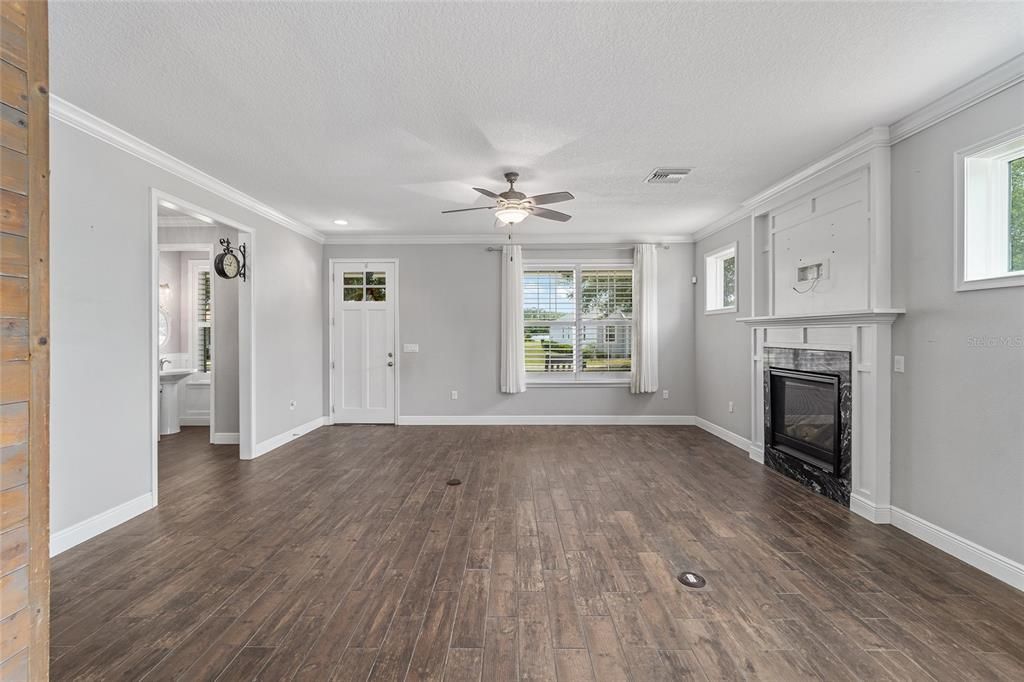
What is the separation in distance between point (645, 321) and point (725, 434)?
5.86 ft

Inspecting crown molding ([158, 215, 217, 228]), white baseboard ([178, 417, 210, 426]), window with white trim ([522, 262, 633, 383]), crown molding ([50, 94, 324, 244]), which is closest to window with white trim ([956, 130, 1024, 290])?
window with white trim ([522, 262, 633, 383])

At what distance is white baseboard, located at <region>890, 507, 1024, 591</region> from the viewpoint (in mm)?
2430

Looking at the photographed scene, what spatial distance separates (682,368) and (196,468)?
238 inches

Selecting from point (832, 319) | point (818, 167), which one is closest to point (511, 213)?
point (818, 167)

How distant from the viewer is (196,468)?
4570 mm

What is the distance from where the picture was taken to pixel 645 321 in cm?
642

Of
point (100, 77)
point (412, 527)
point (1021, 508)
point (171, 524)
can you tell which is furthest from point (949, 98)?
point (171, 524)

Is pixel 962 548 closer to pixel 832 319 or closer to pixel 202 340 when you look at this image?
pixel 832 319

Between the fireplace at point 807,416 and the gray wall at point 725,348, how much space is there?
69 centimetres

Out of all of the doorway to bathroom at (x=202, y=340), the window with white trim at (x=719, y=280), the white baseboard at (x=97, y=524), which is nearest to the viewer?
the white baseboard at (x=97, y=524)

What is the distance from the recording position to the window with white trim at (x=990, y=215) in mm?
2568

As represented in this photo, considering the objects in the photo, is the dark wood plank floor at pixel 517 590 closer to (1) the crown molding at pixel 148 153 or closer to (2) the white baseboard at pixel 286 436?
(2) the white baseboard at pixel 286 436

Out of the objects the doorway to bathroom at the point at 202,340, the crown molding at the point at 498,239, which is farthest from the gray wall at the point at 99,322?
the crown molding at the point at 498,239

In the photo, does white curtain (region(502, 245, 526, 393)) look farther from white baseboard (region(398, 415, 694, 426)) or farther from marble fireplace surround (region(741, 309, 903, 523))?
marble fireplace surround (region(741, 309, 903, 523))
